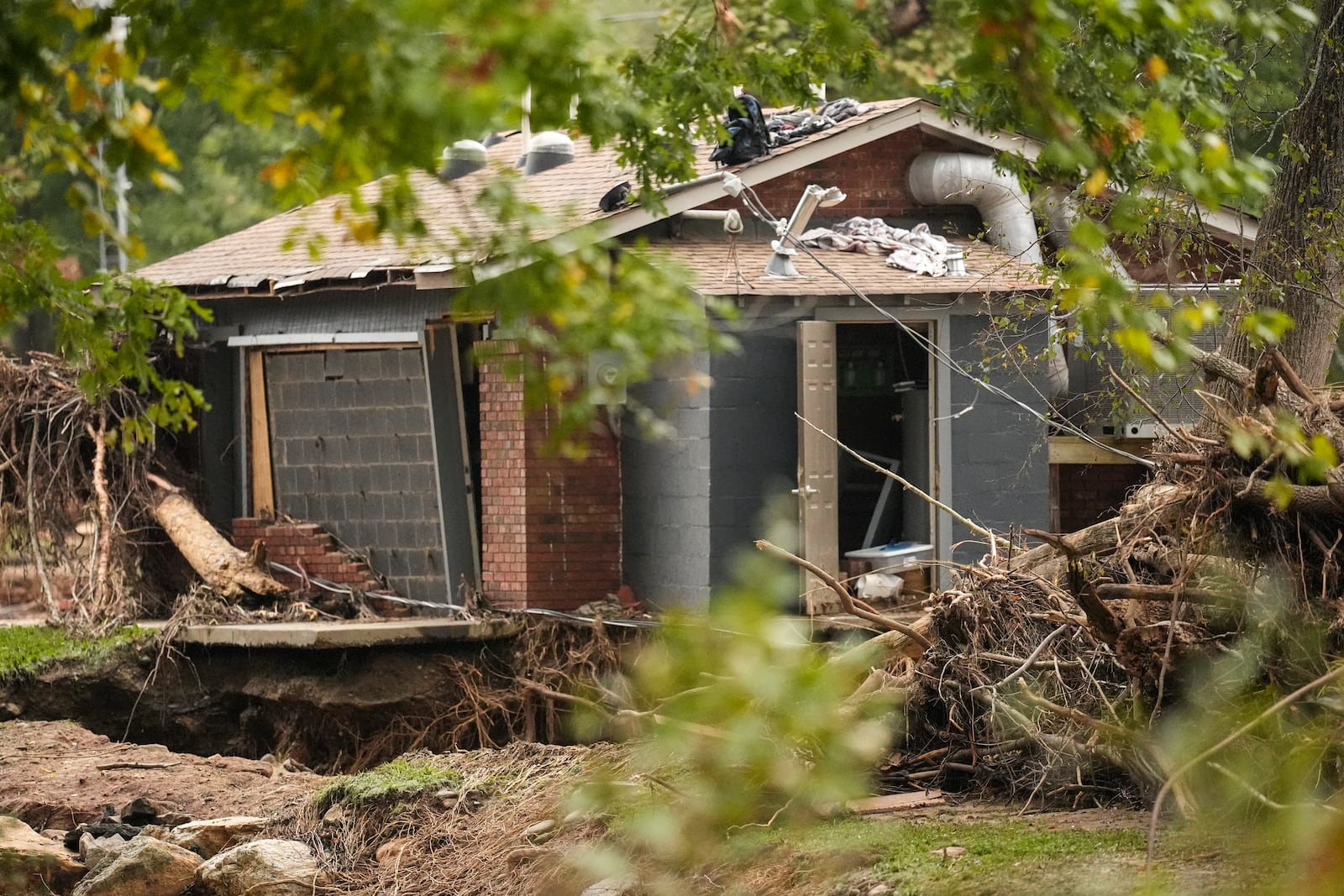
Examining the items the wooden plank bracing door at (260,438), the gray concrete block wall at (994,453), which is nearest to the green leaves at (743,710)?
the gray concrete block wall at (994,453)

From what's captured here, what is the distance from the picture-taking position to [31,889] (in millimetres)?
9312

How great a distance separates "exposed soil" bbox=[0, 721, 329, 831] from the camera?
10.9 metres

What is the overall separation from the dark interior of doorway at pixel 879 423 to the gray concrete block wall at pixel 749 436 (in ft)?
4.13

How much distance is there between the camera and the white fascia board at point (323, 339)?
1403 centimetres

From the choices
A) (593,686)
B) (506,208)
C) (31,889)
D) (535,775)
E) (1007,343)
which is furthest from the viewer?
(1007,343)

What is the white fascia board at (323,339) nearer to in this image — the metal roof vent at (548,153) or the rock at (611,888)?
the metal roof vent at (548,153)

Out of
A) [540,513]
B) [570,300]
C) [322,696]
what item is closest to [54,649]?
[322,696]

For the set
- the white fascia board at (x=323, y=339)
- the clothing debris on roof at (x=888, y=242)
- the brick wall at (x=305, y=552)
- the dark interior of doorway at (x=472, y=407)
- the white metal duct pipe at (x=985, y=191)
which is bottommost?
the brick wall at (x=305, y=552)

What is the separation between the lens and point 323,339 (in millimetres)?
14750

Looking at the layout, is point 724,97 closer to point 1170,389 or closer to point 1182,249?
point 1182,249

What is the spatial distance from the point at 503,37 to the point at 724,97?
13.2 ft

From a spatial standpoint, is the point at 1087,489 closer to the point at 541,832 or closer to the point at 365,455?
the point at 365,455

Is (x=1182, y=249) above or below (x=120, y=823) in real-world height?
above

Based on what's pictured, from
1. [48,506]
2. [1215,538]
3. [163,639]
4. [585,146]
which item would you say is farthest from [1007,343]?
[48,506]
